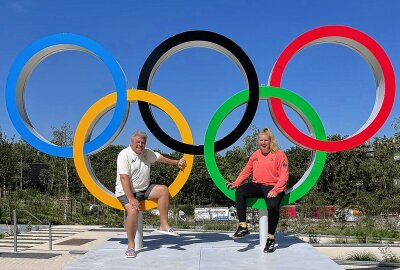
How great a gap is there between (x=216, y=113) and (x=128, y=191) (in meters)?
1.71

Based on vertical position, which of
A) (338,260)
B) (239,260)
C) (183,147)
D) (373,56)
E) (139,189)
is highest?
(373,56)

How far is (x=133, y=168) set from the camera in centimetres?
693

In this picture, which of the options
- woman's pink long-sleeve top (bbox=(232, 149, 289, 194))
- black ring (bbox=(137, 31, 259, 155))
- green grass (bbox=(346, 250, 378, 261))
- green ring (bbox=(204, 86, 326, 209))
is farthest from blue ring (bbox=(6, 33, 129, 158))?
green grass (bbox=(346, 250, 378, 261))

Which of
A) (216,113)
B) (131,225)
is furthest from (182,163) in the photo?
(131,225)

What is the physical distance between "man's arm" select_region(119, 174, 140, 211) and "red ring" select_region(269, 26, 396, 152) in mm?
2325

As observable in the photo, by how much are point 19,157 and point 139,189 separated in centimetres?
2281

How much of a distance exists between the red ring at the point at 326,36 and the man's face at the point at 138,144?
1966 millimetres

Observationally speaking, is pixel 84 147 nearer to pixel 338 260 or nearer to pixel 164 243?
pixel 164 243

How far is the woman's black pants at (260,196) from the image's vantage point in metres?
6.76

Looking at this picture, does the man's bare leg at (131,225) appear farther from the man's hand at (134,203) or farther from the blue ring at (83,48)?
the blue ring at (83,48)

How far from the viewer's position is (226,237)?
852cm

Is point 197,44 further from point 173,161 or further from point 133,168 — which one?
point 133,168

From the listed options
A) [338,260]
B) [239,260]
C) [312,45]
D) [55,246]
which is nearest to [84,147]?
[239,260]

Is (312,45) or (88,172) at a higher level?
(312,45)
